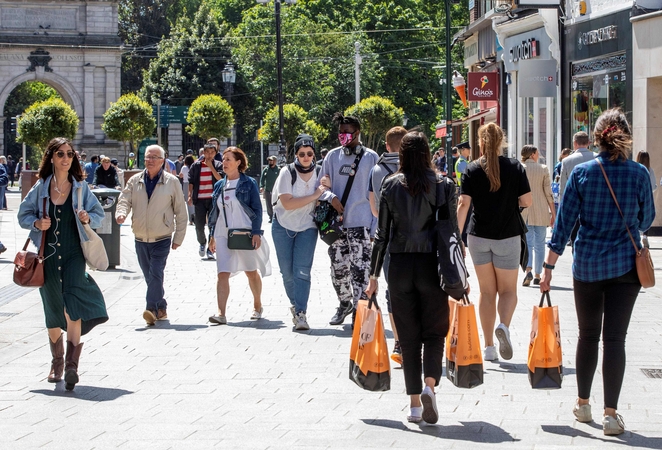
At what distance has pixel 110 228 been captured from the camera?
1647 cm

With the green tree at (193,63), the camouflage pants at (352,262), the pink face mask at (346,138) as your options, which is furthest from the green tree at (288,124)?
the pink face mask at (346,138)

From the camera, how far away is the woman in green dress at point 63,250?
795 cm

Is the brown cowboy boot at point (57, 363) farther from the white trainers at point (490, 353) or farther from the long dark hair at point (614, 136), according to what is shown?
the long dark hair at point (614, 136)

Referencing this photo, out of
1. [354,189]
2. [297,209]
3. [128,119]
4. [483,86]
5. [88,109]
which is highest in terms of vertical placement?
[88,109]

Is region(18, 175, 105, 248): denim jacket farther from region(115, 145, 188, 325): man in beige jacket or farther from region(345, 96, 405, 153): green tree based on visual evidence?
region(345, 96, 405, 153): green tree

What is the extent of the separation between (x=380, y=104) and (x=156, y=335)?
4316 centimetres

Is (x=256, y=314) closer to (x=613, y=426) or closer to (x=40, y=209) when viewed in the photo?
(x=40, y=209)

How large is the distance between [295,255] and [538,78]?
1678 centimetres

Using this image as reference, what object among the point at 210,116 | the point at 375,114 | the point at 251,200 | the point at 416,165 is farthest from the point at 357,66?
the point at 416,165

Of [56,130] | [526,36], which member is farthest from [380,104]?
[526,36]

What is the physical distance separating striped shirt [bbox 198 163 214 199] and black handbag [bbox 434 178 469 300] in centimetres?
1206

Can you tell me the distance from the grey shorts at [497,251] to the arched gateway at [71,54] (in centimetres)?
5844

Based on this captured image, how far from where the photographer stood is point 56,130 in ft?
164

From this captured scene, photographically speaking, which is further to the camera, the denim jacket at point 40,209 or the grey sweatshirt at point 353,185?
the grey sweatshirt at point 353,185
